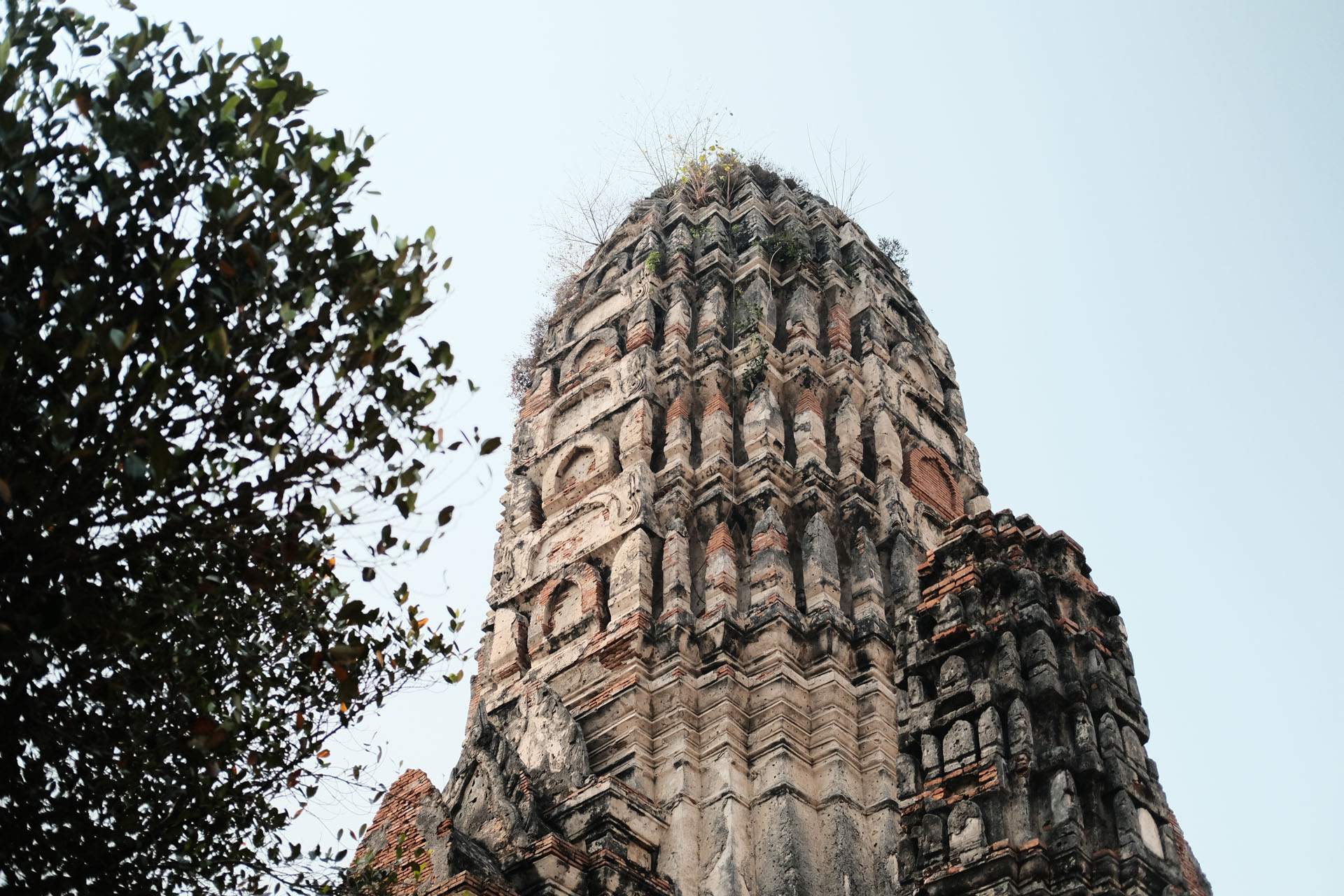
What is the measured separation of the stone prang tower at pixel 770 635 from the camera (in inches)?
333

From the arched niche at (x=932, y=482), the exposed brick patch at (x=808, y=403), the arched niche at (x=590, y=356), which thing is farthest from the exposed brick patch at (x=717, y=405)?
the arched niche at (x=932, y=482)

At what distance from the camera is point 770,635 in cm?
1204

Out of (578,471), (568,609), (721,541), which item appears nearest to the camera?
(721,541)

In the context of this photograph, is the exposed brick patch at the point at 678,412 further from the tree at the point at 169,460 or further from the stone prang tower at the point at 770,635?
the tree at the point at 169,460

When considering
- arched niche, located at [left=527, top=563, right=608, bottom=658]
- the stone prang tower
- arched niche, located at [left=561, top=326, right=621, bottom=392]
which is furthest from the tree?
arched niche, located at [left=561, top=326, right=621, bottom=392]

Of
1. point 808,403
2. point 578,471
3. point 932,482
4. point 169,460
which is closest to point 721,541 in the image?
point 808,403

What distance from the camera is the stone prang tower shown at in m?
8.47

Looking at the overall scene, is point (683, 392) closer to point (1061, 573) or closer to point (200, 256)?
point (1061, 573)

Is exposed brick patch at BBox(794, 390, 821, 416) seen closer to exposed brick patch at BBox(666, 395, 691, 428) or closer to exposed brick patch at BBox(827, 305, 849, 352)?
exposed brick patch at BBox(827, 305, 849, 352)

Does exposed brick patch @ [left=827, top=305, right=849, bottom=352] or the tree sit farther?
exposed brick patch @ [left=827, top=305, right=849, bottom=352]

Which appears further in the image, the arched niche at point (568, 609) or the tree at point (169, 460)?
the arched niche at point (568, 609)

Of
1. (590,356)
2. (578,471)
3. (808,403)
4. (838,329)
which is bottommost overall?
(578,471)

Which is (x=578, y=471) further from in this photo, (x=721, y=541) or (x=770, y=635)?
(x=770, y=635)

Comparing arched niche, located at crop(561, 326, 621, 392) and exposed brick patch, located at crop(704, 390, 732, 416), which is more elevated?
arched niche, located at crop(561, 326, 621, 392)
